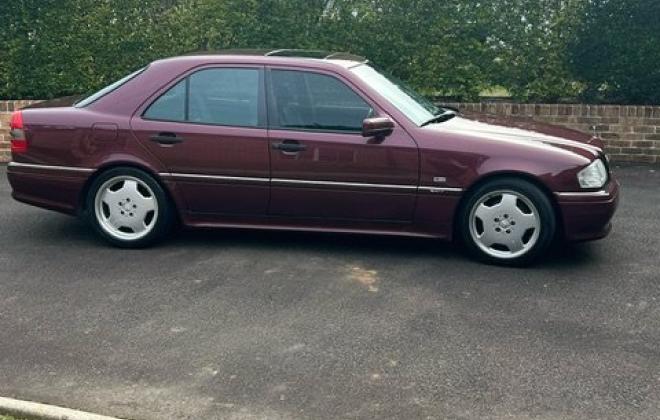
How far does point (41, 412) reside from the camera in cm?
383

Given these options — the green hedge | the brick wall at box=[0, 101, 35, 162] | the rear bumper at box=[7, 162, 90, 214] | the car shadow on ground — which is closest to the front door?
the car shadow on ground

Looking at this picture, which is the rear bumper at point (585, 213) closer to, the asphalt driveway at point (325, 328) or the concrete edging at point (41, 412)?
the asphalt driveway at point (325, 328)

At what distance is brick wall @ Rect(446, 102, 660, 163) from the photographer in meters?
10.1

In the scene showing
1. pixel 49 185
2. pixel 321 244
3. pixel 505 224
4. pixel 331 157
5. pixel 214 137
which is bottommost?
pixel 321 244

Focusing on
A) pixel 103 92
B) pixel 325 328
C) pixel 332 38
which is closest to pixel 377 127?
pixel 325 328

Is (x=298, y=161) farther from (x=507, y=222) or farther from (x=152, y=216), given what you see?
(x=507, y=222)

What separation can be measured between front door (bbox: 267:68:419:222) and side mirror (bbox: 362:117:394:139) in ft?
0.17

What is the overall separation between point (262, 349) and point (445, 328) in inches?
43.7

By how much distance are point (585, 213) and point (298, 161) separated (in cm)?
214

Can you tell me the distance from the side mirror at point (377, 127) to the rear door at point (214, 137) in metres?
0.79

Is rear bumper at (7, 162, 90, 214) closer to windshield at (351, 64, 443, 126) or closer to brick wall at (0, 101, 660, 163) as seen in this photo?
windshield at (351, 64, 443, 126)

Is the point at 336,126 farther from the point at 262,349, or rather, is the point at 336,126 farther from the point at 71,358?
the point at 71,358

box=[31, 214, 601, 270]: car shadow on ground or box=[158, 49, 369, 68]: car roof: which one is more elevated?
box=[158, 49, 369, 68]: car roof

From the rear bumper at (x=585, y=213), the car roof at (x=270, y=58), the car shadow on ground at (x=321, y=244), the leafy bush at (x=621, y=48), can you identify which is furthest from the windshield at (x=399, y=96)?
the leafy bush at (x=621, y=48)
